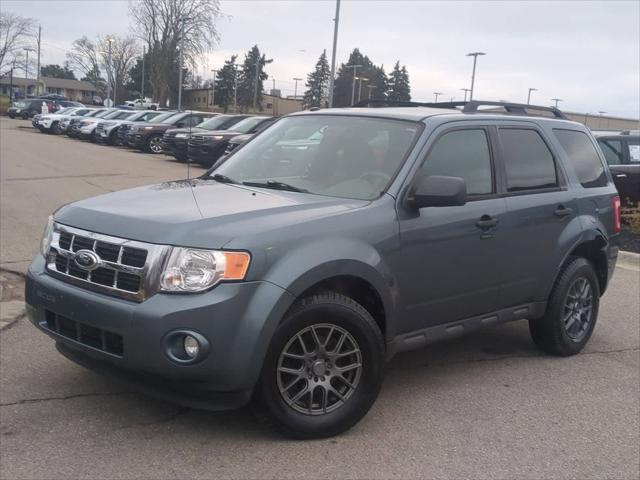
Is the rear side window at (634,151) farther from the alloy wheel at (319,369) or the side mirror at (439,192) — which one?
the alloy wheel at (319,369)

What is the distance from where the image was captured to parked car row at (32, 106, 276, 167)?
19.6 metres

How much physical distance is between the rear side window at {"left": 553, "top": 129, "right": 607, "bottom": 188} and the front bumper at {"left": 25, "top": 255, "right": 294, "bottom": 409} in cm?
317

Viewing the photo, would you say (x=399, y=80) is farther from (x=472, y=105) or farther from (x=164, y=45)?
(x=472, y=105)

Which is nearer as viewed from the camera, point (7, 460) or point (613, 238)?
point (7, 460)

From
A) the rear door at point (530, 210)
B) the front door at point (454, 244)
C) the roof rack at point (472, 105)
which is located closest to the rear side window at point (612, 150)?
the roof rack at point (472, 105)

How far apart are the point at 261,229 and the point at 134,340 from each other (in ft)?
2.70

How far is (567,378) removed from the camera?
5121 millimetres

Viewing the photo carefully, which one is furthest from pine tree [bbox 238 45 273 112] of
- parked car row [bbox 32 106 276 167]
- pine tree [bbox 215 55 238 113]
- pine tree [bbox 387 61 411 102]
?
parked car row [bbox 32 106 276 167]

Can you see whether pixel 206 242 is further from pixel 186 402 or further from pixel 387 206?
pixel 387 206

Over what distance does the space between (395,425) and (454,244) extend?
1183 millimetres

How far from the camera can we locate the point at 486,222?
15.3ft

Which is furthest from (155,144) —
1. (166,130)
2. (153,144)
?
(166,130)

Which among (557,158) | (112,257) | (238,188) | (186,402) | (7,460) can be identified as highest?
(557,158)

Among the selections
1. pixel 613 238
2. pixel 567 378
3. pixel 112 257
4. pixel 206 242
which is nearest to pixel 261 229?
pixel 206 242
